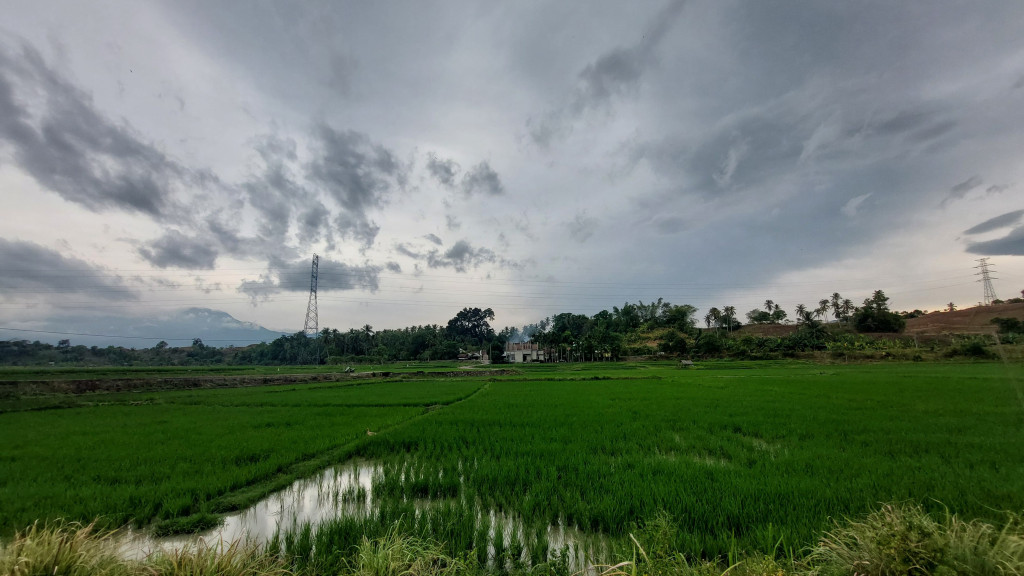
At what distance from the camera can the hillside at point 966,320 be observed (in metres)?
10.2

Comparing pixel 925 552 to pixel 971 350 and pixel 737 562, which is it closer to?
pixel 737 562

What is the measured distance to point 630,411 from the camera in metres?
11.8

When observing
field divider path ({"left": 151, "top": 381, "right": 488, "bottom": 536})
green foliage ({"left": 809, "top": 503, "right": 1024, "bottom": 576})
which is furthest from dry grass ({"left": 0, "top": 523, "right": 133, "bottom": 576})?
green foliage ({"left": 809, "top": 503, "right": 1024, "bottom": 576})

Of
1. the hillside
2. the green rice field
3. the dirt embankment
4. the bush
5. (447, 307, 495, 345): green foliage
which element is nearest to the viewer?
the green rice field

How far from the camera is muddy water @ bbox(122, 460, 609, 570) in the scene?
385 cm

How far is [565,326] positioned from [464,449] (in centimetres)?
8514

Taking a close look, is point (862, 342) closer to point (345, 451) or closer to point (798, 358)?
point (798, 358)

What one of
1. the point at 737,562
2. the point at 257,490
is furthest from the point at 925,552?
the point at 257,490

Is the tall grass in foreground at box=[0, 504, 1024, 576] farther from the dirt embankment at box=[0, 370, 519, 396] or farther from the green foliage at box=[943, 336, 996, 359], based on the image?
the green foliage at box=[943, 336, 996, 359]

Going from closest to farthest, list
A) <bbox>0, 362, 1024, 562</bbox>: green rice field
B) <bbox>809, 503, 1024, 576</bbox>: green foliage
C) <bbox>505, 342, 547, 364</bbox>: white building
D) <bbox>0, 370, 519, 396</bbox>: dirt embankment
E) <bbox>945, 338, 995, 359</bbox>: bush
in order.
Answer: <bbox>809, 503, 1024, 576</bbox>: green foliage, <bbox>0, 362, 1024, 562</bbox>: green rice field, <bbox>0, 370, 519, 396</bbox>: dirt embankment, <bbox>945, 338, 995, 359</bbox>: bush, <bbox>505, 342, 547, 364</bbox>: white building

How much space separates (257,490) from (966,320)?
881 inches

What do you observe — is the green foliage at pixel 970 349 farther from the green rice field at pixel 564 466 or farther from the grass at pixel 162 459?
the grass at pixel 162 459

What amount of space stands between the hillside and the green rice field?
2.39 meters

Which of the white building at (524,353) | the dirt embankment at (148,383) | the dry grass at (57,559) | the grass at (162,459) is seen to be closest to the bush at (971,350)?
the dirt embankment at (148,383)
